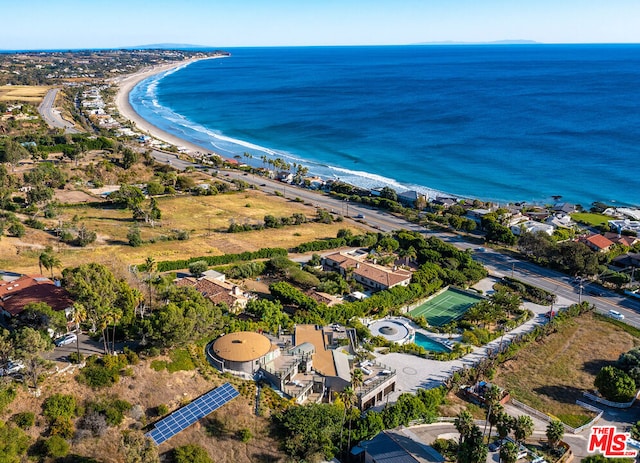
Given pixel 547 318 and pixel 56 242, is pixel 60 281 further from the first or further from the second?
pixel 547 318

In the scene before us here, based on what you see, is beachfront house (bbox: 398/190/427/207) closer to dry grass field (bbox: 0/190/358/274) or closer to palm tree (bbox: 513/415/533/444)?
dry grass field (bbox: 0/190/358/274)

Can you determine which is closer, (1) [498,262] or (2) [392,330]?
(2) [392,330]

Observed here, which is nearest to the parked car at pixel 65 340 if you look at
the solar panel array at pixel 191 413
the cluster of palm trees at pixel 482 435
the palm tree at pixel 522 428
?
the solar panel array at pixel 191 413

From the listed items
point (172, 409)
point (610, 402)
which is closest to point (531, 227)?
point (610, 402)

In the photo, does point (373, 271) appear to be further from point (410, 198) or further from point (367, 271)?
point (410, 198)

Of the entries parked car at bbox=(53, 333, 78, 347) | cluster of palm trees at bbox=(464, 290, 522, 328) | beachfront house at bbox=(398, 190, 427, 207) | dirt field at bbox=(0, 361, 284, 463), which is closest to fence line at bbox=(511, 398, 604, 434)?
cluster of palm trees at bbox=(464, 290, 522, 328)

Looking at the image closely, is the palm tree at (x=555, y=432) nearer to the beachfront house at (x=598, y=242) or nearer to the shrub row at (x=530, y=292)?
the shrub row at (x=530, y=292)

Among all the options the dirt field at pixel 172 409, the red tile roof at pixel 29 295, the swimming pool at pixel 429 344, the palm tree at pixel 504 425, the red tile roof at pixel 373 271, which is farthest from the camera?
the red tile roof at pixel 373 271
